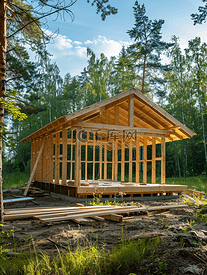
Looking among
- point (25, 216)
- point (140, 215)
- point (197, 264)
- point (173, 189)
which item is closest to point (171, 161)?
point (173, 189)

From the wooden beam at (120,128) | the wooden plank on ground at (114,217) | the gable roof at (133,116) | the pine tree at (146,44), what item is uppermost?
the pine tree at (146,44)

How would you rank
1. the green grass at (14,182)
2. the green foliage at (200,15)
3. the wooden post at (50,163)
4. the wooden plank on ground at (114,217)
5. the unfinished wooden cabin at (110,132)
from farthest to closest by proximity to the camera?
the green grass at (14,182) < the wooden post at (50,163) < the unfinished wooden cabin at (110,132) < the green foliage at (200,15) < the wooden plank on ground at (114,217)

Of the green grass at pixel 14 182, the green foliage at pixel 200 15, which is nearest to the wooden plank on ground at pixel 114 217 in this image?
the green foliage at pixel 200 15

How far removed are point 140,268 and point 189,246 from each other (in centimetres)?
111

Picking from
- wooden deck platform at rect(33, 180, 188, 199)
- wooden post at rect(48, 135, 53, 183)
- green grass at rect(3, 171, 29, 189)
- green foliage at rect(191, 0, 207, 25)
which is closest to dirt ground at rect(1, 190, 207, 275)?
wooden deck platform at rect(33, 180, 188, 199)

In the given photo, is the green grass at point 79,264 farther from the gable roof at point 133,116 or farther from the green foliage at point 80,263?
the gable roof at point 133,116

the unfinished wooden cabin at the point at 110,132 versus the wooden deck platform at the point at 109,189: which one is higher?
the unfinished wooden cabin at the point at 110,132

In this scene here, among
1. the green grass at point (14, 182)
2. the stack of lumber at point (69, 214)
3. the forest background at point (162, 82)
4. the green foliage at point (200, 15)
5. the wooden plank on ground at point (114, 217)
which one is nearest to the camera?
the stack of lumber at point (69, 214)

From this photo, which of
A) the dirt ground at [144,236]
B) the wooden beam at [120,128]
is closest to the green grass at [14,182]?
the wooden beam at [120,128]

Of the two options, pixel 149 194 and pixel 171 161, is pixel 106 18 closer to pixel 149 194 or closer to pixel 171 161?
pixel 149 194

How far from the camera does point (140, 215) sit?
7641mm

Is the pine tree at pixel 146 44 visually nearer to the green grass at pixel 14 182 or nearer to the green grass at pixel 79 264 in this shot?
the green grass at pixel 14 182

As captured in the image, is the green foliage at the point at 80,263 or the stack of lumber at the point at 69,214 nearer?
the green foliage at the point at 80,263

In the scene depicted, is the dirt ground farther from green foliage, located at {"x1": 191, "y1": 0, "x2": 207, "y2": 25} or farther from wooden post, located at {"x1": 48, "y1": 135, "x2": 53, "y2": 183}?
wooden post, located at {"x1": 48, "y1": 135, "x2": 53, "y2": 183}
